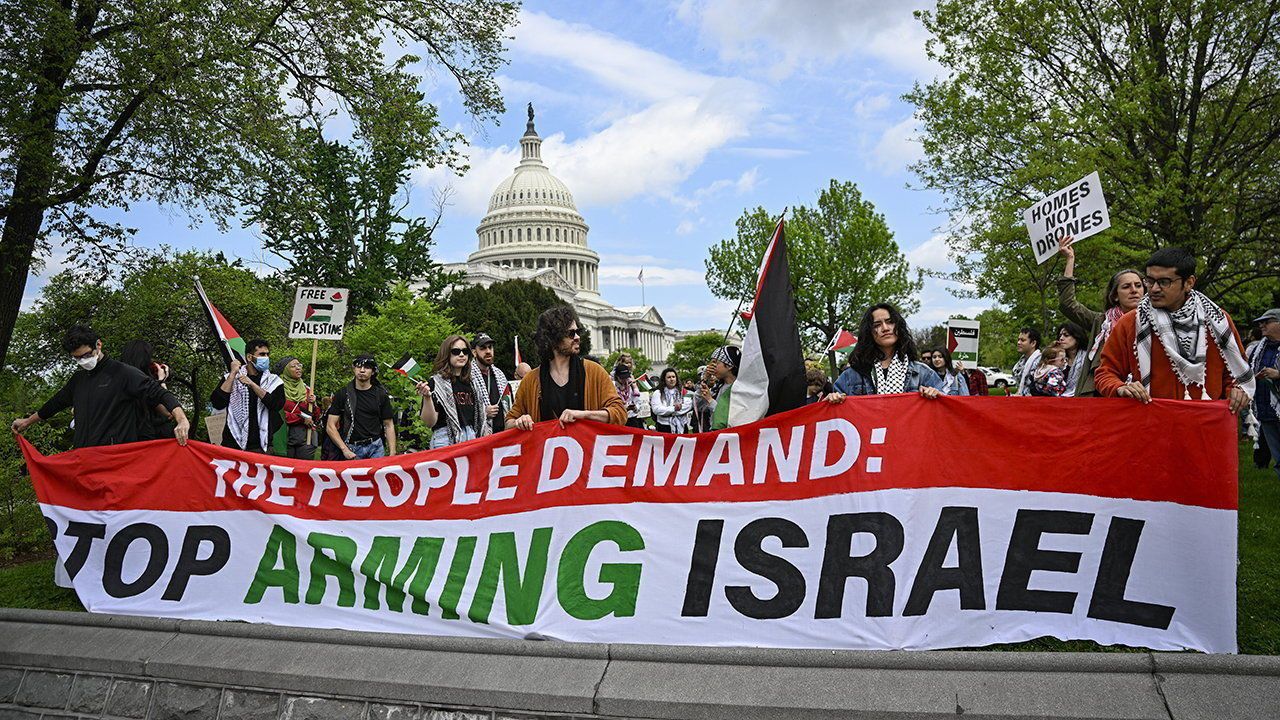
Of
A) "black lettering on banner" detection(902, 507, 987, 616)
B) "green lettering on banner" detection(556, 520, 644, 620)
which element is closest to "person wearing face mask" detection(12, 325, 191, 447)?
"green lettering on banner" detection(556, 520, 644, 620)

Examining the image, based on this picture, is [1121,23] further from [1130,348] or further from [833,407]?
[833,407]

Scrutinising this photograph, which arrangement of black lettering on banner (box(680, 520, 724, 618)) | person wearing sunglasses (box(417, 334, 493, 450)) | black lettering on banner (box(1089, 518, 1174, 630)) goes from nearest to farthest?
black lettering on banner (box(1089, 518, 1174, 630))
black lettering on banner (box(680, 520, 724, 618))
person wearing sunglasses (box(417, 334, 493, 450))

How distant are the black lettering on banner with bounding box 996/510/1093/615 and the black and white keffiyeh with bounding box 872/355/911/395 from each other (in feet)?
3.67

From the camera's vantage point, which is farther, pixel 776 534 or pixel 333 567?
pixel 333 567

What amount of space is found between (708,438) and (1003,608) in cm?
165

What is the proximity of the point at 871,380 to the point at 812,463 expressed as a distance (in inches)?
→ 38.0

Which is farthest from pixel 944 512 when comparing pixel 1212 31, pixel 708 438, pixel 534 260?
pixel 534 260

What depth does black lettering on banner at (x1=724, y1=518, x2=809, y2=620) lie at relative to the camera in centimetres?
445

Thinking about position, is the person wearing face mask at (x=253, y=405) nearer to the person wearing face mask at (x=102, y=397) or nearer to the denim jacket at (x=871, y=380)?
the person wearing face mask at (x=102, y=397)

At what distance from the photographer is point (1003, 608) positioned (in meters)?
4.30

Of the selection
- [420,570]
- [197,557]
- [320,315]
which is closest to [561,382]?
[420,570]

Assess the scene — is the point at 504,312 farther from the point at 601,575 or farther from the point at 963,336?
the point at 601,575

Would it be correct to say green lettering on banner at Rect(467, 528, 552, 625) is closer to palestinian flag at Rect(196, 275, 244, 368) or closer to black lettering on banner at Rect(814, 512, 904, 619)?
black lettering on banner at Rect(814, 512, 904, 619)

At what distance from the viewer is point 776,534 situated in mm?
4562
